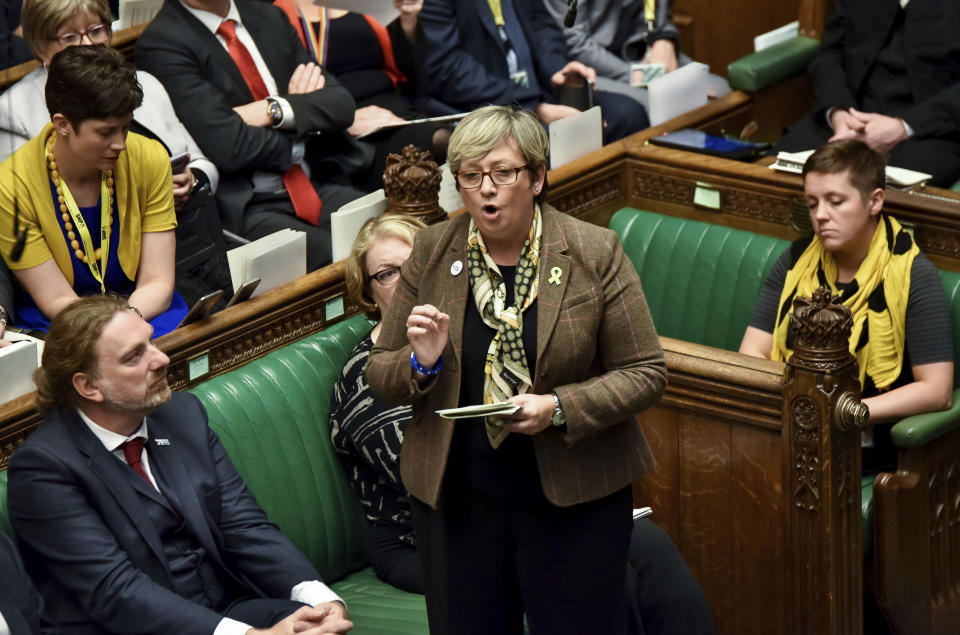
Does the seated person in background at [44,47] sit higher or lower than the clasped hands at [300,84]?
higher

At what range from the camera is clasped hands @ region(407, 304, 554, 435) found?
210cm

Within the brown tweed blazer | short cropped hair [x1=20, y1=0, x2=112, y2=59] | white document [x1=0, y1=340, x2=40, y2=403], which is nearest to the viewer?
the brown tweed blazer

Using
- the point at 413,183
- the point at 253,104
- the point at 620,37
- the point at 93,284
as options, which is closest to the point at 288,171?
the point at 253,104

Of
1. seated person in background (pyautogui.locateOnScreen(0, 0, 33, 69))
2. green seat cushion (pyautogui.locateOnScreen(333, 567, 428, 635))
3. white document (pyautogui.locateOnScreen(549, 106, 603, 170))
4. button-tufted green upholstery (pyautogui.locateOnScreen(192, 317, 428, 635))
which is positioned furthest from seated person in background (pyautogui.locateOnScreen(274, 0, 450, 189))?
green seat cushion (pyautogui.locateOnScreen(333, 567, 428, 635))

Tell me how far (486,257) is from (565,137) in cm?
191

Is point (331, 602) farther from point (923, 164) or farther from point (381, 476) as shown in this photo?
point (923, 164)

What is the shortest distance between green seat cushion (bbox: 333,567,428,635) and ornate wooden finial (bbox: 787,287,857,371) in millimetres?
883

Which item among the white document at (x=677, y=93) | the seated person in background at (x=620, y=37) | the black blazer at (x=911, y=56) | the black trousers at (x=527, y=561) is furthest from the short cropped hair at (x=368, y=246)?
the seated person in background at (x=620, y=37)

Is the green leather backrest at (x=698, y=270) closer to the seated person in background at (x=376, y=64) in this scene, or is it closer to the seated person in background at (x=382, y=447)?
the seated person in background at (x=376, y=64)

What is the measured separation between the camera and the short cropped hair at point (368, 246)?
312cm

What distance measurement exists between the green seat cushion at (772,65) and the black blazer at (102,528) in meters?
2.71

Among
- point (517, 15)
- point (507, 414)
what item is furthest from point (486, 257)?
point (517, 15)

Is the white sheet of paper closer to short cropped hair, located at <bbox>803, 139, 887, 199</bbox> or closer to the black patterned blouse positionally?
the black patterned blouse

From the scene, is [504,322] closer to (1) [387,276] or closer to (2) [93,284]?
(1) [387,276]
